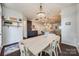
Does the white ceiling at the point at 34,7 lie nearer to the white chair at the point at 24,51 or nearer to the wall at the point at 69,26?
the wall at the point at 69,26

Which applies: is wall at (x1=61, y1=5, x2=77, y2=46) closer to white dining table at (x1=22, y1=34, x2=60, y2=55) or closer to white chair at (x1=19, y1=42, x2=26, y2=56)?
white dining table at (x1=22, y1=34, x2=60, y2=55)

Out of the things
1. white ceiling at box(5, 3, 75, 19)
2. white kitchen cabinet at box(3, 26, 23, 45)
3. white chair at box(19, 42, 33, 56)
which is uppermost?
white ceiling at box(5, 3, 75, 19)

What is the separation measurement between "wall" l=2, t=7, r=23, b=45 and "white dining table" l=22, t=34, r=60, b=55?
0.51 feet

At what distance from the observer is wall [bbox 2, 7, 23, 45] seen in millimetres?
1843

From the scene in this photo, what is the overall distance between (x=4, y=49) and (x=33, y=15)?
79 cm

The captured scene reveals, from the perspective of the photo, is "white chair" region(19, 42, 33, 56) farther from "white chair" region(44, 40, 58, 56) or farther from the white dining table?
"white chair" region(44, 40, 58, 56)

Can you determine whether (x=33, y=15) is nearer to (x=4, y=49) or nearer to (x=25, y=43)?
(x=25, y=43)

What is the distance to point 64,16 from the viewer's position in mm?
1910

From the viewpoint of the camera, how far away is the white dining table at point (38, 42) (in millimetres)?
1861

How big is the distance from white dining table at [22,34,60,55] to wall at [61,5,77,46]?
16cm

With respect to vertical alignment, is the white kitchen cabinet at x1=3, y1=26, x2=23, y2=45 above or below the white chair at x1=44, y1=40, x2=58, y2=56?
above

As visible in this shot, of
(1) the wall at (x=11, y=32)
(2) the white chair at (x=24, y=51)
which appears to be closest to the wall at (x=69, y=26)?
(2) the white chair at (x=24, y=51)

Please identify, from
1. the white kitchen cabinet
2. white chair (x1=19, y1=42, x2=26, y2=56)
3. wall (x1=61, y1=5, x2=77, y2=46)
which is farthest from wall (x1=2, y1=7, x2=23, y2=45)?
wall (x1=61, y1=5, x2=77, y2=46)

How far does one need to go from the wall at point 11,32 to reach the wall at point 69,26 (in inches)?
30.2
